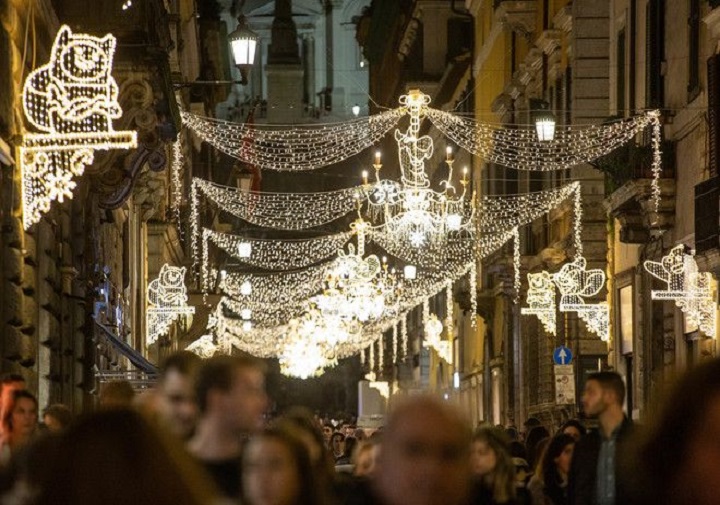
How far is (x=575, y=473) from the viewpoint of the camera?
11430mm

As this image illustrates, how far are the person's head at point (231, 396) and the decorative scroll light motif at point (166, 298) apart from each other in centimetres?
3325

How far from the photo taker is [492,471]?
10.2 metres

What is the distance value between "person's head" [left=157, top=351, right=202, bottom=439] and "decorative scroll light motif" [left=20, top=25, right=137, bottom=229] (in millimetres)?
11585

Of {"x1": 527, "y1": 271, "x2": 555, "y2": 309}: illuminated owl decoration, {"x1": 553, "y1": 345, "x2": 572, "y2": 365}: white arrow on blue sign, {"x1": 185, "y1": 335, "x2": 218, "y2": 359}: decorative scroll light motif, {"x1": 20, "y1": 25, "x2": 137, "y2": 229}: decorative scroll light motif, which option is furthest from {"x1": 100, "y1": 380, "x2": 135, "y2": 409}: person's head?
{"x1": 185, "y1": 335, "x2": 218, "y2": 359}: decorative scroll light motif

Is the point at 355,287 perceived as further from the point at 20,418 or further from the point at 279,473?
the point at 279,473

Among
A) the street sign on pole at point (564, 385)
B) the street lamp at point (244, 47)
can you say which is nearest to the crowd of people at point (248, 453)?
the street lamp at point (244, 47)

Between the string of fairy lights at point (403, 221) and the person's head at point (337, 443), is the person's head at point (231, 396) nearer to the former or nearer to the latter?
the string of fairy lights at point (403, 221)

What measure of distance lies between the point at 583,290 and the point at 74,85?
18.0 metres

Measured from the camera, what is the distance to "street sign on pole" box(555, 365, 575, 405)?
30.5 meters

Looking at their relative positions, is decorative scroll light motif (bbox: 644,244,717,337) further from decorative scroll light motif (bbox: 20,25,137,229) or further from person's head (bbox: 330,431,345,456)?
decorative scroll light motif (bbox: 20,25,137,229)

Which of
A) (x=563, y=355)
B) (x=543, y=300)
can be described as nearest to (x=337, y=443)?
(x=563, y=355)

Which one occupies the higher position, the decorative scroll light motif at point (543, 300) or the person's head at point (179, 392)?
the decorative scroll light motif at point (543, 300)

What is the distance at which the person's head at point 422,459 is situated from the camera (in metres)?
4.35

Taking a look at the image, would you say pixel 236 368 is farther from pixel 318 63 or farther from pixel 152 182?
pixel 318 63
